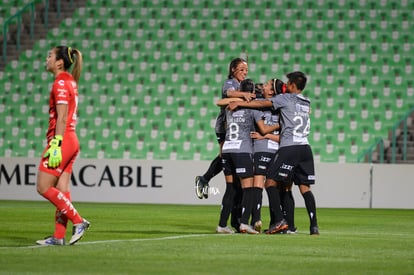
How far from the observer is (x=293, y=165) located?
11.9 m

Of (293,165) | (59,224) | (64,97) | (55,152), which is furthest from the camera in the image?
(293,165)

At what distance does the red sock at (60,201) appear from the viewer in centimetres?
938

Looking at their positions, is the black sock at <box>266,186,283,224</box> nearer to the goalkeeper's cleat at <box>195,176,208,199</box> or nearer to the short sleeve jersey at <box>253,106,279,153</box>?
the short sleeve jersey at <box>253,106,279,153</box>

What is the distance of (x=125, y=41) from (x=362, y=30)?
6.24m

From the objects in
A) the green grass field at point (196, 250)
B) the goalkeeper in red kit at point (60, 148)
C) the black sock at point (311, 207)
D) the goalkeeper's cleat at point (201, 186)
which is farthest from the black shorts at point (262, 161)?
the goalkeeper in red kit at point (60, 148)

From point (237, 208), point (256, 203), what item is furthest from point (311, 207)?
point (237, 208)

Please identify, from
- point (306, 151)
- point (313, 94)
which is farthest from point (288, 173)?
point (313, 94)

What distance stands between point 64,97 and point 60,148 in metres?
0.47

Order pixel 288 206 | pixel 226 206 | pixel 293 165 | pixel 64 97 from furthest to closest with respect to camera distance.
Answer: pixel 288 206 → pixel 226 206 → pixel 293 165 → pixel 64 97

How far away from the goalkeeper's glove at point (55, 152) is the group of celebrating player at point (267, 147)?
10.5 feet

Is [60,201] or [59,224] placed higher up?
[60,201]

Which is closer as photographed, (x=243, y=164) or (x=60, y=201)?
(x=60, y=201)

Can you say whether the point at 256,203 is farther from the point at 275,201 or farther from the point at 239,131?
the point at 239,131

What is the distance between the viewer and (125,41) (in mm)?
27281
